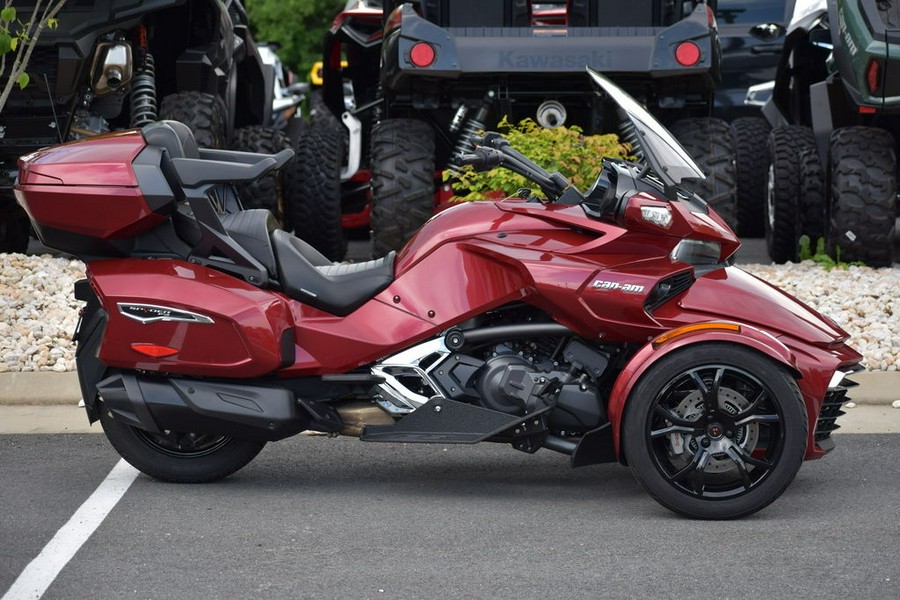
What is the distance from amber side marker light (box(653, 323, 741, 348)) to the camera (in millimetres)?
5367

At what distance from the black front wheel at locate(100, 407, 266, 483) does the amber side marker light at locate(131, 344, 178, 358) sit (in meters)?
0.38

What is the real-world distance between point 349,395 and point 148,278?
0.85 m

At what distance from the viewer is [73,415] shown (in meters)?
7.31

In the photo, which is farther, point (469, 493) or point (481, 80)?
point (481, 80)

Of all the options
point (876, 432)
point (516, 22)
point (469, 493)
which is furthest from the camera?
point (516, 22)

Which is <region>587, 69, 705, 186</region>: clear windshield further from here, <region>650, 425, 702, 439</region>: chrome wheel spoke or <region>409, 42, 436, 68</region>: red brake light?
<region>409, 42, 436, 68</region>: red brake light

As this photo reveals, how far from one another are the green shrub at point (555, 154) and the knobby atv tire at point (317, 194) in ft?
6.20

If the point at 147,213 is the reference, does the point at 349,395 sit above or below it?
below

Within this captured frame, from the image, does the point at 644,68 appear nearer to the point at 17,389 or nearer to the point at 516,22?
the point at 516,22

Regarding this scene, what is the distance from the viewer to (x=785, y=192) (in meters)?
11.1

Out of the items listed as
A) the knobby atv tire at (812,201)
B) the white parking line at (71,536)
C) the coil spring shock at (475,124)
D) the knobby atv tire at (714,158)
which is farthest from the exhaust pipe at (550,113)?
the white parking line at (71,536)

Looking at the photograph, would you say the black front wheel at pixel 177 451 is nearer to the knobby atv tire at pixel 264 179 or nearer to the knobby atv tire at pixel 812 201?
the knobby atv tire at pixel 264 179

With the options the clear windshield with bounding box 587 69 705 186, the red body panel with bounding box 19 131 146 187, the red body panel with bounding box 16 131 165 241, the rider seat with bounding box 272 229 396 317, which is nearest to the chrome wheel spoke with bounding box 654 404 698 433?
the clear windshield with bounding box 587 69 705 186

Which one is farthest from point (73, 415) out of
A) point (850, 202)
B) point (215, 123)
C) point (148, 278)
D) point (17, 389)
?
point (850, 202)
